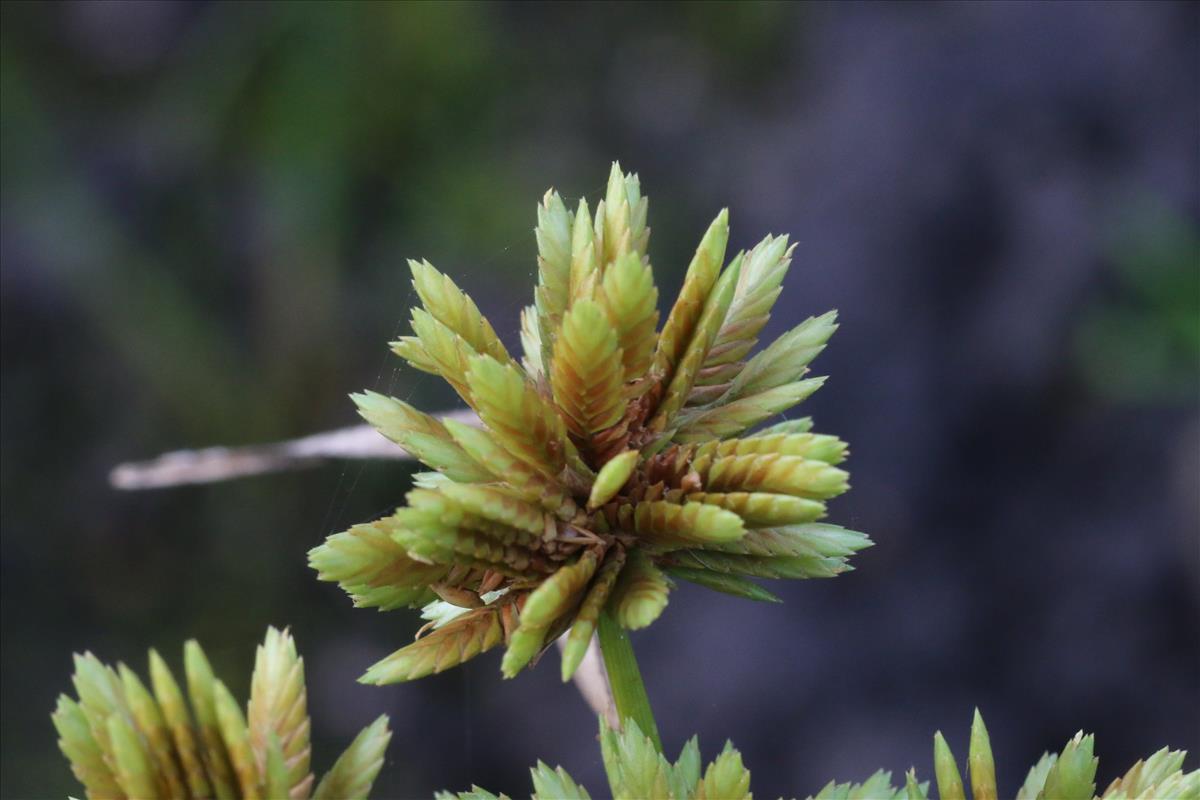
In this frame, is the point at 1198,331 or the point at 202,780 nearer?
the point at 202,780

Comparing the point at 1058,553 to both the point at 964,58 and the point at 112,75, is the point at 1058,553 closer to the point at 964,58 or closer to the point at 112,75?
the point at 964,58

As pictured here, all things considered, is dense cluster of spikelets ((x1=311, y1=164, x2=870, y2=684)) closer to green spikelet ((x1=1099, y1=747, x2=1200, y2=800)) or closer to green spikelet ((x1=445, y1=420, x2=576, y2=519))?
green spikelet ((x1=445, y1=420, x2=576, y2=519))

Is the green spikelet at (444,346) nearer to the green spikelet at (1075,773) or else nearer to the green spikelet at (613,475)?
the green spikelet at (613,475)

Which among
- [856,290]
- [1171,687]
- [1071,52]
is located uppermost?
[1071,52]

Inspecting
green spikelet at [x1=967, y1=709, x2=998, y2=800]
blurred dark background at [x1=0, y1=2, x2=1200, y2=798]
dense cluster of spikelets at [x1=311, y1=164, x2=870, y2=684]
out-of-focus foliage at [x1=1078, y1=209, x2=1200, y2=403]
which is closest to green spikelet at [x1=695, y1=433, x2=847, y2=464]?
dense cluster of spikelets at [x1=311, y1=164, x2=870, y2=684]

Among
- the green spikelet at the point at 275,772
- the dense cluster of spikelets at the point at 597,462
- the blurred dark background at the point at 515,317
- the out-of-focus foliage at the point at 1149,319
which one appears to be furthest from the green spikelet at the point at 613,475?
the out-of-focus foliage at the point at 1149,319

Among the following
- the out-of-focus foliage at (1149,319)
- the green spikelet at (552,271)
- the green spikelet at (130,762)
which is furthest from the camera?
the out-of-focus foliage at (1149,319)

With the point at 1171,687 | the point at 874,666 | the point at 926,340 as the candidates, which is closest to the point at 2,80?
the point at 926,340
